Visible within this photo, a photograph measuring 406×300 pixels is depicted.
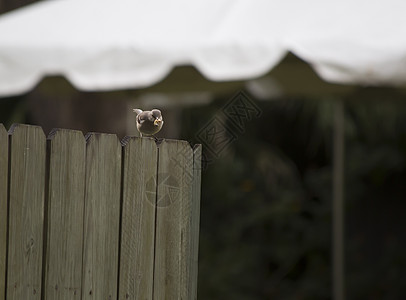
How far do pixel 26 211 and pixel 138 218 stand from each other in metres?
0.29

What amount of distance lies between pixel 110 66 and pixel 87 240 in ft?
5.92

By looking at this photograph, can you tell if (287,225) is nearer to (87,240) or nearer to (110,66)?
(110,66)

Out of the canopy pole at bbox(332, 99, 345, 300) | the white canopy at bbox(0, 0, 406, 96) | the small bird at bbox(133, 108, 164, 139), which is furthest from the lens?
the canopy pole at bbox(332, 99, 345, 300)

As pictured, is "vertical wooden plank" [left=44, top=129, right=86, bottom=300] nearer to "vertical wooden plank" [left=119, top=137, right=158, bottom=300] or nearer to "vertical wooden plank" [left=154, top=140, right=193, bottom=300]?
"vertical wooden plank" [left=119, top=137, right=158, bottom=300]

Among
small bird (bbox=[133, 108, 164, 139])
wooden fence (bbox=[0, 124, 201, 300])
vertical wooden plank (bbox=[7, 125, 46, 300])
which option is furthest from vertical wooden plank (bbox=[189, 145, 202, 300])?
vertical wooden plank (bbox=[7, 125, 46, 300])

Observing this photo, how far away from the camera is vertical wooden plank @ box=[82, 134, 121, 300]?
1980 millimetres

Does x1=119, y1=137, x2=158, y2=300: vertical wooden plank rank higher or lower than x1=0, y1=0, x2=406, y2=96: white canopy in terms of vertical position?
lower

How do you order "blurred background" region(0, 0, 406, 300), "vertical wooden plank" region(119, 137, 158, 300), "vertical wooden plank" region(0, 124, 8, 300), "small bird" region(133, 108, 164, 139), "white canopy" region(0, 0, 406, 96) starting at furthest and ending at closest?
"blurred background" region(0, 0, 406, 300) < "white canopy" region(0, 0, 406, 96) < "small bird" region(133, 108, 164, 139) < "vertical wooden plank" region(119, 137, 158, 300) < "vertical wooden plank" region(0, 124, 8, 300)

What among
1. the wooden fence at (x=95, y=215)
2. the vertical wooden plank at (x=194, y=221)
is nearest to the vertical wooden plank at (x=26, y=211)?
the wooden fence at (x=95, y=215)

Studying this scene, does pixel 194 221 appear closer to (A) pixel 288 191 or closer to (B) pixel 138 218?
(B) pixel 138 218

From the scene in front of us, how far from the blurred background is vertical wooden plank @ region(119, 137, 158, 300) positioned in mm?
3659

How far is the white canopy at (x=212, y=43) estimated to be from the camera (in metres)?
3.38

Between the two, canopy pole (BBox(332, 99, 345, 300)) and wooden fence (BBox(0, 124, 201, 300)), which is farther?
canopy pole (BBox(332, 99, 345, 300))

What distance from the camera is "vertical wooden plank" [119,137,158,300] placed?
203 centimetres
